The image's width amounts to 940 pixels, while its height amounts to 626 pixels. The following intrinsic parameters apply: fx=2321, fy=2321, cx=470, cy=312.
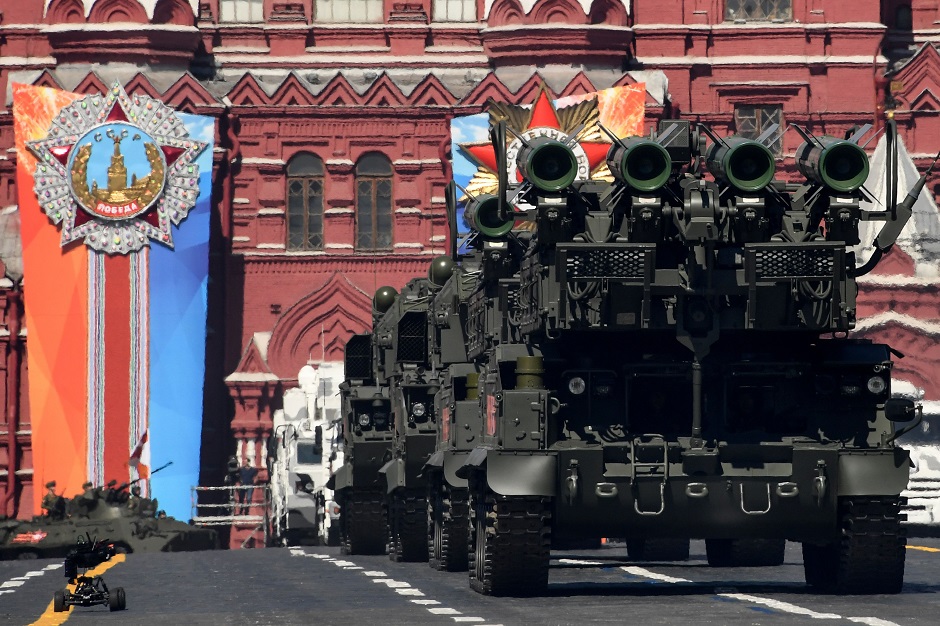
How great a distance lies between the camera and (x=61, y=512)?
47625 millimetres

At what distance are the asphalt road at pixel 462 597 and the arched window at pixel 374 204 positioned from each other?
31.2m

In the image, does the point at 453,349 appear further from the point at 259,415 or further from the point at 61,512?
the point at 259,415

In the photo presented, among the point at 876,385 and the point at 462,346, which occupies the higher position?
the point at 462,346

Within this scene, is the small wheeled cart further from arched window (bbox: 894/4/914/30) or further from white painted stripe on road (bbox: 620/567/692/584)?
arched window (bbox: 894/4/914/30)

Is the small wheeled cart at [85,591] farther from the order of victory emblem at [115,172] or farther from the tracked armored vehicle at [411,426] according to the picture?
the order of victory emblem at [115,172]

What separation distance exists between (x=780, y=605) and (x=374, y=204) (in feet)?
145

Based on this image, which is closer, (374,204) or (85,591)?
(85,591)

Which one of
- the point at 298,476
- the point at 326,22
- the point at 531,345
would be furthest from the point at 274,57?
the point at 531,345

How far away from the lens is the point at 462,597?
21.8 meters

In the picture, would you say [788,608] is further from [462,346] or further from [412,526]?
[412,526]

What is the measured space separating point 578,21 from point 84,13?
1316 cm

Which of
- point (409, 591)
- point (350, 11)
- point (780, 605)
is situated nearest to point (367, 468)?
point (409, 591)

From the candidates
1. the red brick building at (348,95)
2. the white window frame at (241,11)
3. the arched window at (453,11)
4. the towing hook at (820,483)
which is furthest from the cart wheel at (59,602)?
the arched window at (453,11)

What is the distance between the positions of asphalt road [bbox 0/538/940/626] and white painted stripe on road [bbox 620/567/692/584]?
2cm
